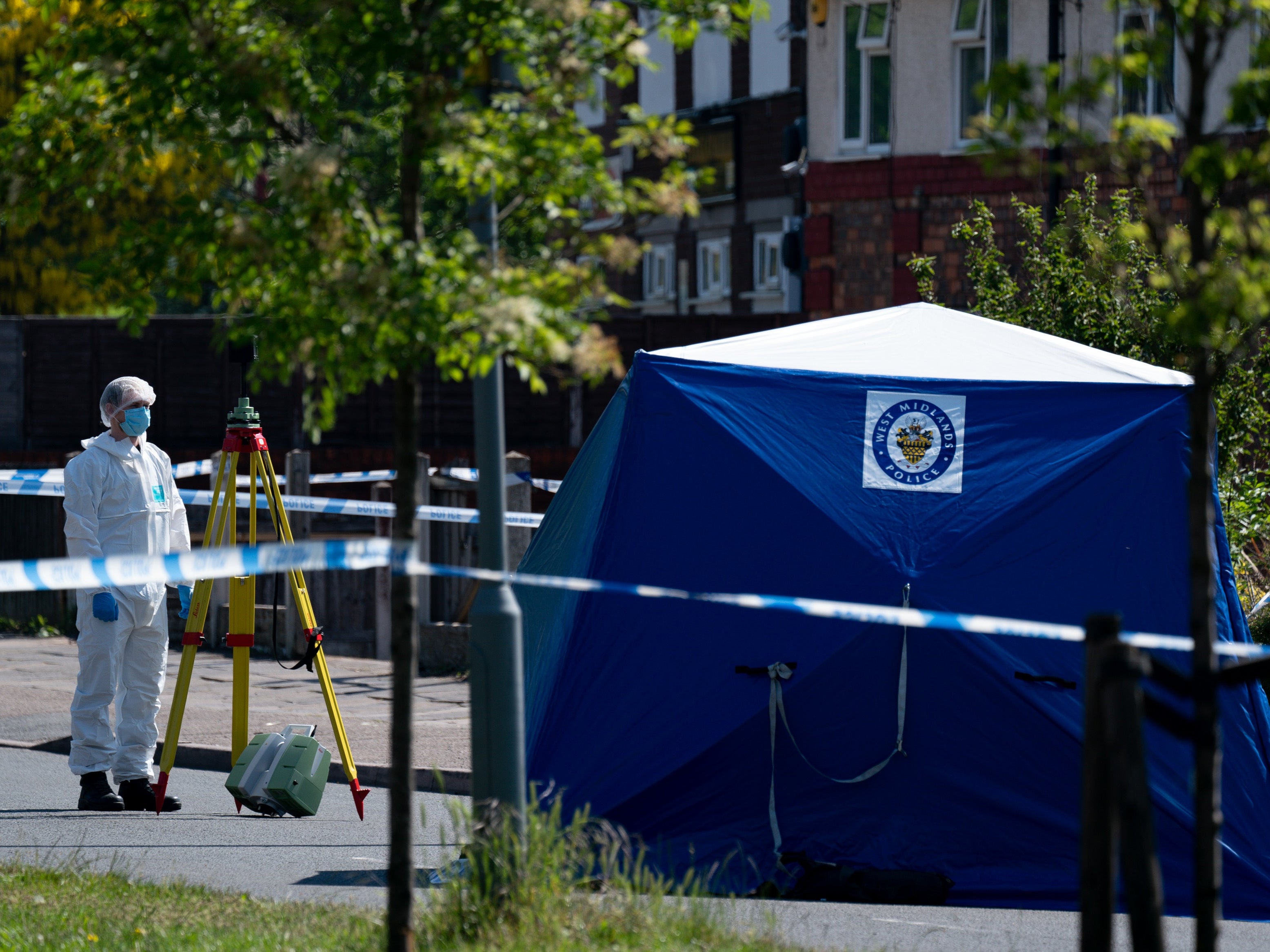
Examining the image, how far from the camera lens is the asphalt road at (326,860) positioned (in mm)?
5828

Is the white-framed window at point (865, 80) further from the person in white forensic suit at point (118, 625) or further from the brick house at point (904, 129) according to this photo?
the person in white forensic suit at point (118, 625)

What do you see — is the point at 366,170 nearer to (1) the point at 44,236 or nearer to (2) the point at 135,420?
(2) the point at 135,420

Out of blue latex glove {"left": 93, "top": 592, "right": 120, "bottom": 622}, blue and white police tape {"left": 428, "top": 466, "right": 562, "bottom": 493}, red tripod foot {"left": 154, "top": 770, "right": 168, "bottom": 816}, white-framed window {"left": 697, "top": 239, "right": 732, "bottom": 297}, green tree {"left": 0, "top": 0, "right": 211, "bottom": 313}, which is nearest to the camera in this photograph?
red tripod foot {"left": 154, "top": 770, "right": 168, "bottom": 816}

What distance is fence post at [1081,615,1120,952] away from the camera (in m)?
3.46

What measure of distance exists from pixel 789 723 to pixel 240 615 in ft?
9.28

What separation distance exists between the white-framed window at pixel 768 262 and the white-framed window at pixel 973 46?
6.57m

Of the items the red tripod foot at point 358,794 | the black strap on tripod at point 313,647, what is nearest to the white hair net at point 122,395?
the black strap on tripod at point 313,647

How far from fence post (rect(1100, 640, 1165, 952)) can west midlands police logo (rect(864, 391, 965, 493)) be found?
3481 mm

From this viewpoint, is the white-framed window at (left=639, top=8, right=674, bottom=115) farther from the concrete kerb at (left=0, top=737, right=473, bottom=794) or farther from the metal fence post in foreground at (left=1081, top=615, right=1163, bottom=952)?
the metal fence post in foreground at (left=1081, top=615, right=1163, bottom=952)

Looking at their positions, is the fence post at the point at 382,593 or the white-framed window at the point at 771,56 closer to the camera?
the fence post at the point at 382,593

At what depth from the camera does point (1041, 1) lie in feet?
63.4

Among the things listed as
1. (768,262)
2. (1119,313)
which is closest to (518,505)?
(1119,313)

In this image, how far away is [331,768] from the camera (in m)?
9.44

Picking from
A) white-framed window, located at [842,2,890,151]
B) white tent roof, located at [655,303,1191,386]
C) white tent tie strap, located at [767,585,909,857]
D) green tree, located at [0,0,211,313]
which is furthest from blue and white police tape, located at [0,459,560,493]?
green tree, located at [0,0,211,313]
